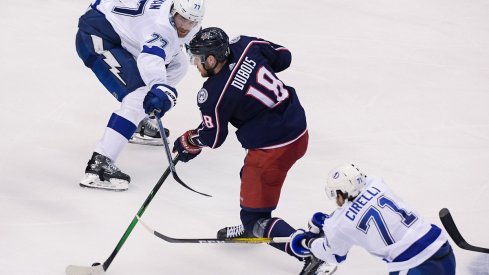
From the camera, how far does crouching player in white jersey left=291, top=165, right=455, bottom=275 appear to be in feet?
10.9

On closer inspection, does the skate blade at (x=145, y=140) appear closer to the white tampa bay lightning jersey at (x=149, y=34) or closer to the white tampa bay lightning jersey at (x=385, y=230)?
the white tampa bay lightning jersey at (x=149, y=34)

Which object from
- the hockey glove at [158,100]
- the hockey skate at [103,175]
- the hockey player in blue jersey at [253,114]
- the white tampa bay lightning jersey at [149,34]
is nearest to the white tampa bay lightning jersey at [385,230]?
the hockey player in blue jersey at [253,114]

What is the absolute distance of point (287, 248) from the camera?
3.97 meters

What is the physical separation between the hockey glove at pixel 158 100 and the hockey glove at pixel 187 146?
173 millimetres

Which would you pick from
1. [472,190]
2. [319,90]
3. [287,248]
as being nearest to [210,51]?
[287,248]

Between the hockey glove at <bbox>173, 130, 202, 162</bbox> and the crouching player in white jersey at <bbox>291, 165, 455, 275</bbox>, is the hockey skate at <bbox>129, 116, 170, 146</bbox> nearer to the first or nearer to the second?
the hockey glove at <bbox>173, 130, 202, 162</bbox>

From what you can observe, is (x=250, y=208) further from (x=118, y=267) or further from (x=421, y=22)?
(x=421, y=22)

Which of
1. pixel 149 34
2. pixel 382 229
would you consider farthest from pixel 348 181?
pixel 149 34

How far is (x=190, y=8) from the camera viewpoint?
4430 millimetres

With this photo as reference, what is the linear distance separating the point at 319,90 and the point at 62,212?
227 cm

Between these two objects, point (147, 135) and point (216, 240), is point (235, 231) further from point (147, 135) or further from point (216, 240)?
point (147, 135)

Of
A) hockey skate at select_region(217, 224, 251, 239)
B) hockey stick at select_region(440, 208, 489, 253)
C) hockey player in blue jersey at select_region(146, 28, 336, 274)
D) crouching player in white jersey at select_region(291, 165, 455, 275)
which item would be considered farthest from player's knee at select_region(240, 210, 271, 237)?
hockey stick at select_region(440, 208, 489, 253)

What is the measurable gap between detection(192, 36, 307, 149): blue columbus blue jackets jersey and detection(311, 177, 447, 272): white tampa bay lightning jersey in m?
0.72

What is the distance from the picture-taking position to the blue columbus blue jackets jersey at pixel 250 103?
3.88 metres
